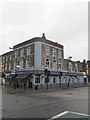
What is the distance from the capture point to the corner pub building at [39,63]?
95.9 ft

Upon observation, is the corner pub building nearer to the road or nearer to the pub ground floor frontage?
the pub ground floor frontage

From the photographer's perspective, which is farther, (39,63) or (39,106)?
(39,63)

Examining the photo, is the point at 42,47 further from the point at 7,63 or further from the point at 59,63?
the point at 7,63

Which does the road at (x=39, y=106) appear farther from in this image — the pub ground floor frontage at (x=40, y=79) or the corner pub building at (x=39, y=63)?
the corner pub building at (x=39, y=63)

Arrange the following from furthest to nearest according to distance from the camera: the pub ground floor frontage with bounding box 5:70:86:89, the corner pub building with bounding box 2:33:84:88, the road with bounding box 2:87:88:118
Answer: the corner pub building with bounding box 2:33:84:88
the pub ground floor frontage with bounding box 5:70:86:89
the road with bounding box 2:87:88:118

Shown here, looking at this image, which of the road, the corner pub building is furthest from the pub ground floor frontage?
the road

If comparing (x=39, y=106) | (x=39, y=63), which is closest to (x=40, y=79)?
(x=39, y=63)

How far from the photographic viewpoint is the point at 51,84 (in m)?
31.4

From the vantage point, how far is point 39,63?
2931 cm

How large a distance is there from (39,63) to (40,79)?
3.56 meters

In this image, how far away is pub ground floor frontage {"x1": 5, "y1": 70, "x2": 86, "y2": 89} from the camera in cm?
2875

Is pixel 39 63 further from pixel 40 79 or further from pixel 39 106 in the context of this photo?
pixel 39 106

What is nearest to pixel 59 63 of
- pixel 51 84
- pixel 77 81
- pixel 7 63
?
pixel 51 84

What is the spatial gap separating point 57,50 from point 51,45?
2.54 meters
